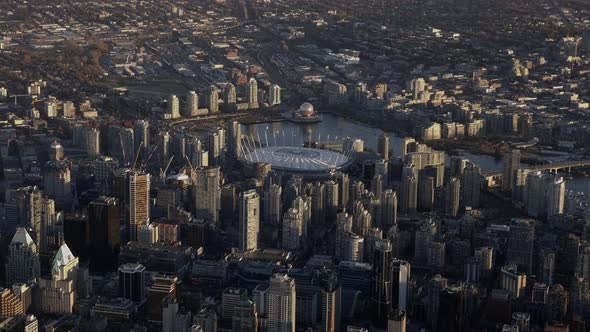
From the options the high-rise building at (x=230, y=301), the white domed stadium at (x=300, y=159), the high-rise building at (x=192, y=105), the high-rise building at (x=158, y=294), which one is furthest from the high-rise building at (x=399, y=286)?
the high-rise building at (x=192, y=105)

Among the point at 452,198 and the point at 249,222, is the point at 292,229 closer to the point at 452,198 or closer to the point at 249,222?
the point at 249,222

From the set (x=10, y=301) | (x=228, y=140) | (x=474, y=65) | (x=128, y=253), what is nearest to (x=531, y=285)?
(x=128, y=253)

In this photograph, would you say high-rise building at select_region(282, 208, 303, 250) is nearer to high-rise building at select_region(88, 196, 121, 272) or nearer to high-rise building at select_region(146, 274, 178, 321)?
high-rise building at select_region(88, 196, 121, 272)

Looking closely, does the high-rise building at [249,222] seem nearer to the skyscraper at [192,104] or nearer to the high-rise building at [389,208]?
the high-rise building at [389,208]

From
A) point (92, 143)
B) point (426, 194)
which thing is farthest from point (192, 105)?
point (426, 194)

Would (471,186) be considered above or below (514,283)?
above

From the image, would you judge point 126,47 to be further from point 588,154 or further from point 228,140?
point 588,154

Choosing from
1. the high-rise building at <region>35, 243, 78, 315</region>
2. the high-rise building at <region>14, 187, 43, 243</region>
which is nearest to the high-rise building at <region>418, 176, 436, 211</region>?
the high-rise building at <region>14, 187, 43, 243</region>
